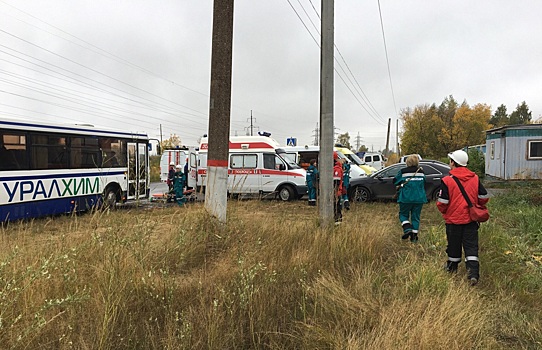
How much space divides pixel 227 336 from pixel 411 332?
4.39ft

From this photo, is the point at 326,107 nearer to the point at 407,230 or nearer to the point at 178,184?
the point at 407,230

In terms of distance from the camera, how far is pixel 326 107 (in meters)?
6.71

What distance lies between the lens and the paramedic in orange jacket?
15.1ft

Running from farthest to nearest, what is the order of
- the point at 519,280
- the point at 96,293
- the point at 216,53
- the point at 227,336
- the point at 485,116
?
the point at 485,116, the point at 216,53, the point at 519,280, the point at 96,293, the point at 227,336

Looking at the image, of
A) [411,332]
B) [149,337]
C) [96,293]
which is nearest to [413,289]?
[411,332]

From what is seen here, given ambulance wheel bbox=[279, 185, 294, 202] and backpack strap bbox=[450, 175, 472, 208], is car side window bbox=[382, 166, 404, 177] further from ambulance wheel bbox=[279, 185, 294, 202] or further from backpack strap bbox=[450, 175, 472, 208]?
backpack strap bbox=[450, 175, 472, 208]

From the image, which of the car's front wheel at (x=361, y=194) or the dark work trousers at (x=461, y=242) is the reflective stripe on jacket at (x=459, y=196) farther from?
the car's front wheel at (x=361, y=194)

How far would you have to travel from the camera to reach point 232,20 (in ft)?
19.1

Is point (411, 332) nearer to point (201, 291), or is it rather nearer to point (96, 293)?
point (201, 291)

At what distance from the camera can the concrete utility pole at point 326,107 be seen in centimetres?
667

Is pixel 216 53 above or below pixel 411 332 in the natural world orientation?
above

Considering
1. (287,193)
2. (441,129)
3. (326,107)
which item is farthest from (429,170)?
(441,129)

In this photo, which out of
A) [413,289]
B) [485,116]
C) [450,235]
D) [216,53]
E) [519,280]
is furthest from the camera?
[485,116]

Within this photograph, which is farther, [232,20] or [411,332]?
[232,20]
